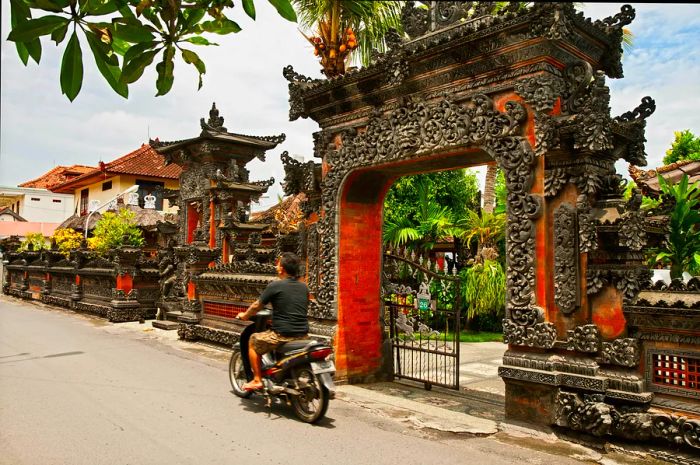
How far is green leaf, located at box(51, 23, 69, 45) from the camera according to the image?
2084mm

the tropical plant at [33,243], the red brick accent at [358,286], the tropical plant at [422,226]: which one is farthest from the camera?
the tropical plant at [33,243]

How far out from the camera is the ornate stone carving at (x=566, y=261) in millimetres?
5652

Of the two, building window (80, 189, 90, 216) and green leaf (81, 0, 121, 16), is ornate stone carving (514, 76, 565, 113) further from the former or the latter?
building window (80, 189, 90, 216)

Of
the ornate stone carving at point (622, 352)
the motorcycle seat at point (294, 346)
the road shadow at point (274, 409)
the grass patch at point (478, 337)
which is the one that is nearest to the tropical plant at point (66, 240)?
the grass patch at point (478, 337)

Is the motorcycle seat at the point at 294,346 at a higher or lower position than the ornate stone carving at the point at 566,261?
lower

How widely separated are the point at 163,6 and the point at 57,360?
9.04m

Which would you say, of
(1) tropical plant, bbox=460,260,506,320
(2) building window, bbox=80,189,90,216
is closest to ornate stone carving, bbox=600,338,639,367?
(1) tropical plant, bbox=460,260,506,320

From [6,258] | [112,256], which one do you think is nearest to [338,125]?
[112,256]

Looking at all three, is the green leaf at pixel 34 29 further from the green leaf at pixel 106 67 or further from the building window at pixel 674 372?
the building window at pixel 674 372

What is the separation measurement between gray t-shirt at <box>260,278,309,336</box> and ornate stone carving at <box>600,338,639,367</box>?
10.9ft

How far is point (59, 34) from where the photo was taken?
209 cm

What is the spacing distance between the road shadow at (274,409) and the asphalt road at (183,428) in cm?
1

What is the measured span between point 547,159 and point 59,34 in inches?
199

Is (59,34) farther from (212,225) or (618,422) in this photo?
(212,225)
